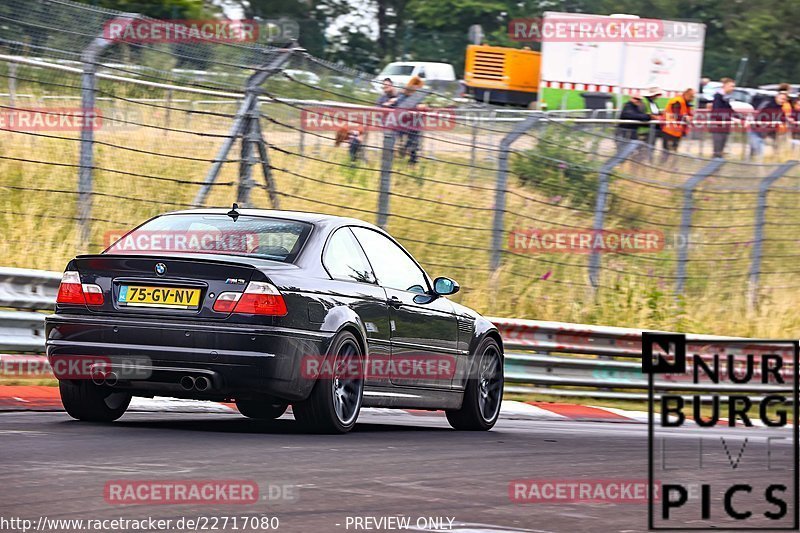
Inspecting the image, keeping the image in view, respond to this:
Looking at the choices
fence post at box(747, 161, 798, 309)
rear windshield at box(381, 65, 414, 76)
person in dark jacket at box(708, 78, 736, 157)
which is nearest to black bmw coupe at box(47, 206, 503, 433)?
fence post at box(747, 161, 798, 309)

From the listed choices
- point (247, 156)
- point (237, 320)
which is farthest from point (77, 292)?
point (247, 156)

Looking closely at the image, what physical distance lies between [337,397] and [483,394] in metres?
2.14

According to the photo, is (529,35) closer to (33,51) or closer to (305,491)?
(33,51)

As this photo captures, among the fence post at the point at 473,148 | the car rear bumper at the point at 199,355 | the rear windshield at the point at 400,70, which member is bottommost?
the car rear bumper at the point at 199,355

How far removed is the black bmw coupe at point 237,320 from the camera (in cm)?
831

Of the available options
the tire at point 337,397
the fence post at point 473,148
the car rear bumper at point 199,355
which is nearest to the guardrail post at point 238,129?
the fence post at point 473,148

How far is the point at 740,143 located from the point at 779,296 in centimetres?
859

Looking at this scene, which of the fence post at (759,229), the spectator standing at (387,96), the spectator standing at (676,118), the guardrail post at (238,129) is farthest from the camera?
the spectator standing at (676,118)

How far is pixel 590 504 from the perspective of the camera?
659cm

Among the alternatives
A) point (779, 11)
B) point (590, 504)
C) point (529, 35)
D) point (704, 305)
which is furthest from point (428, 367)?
point (779, 11)

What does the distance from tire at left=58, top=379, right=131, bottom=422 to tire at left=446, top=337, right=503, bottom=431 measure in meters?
2.49

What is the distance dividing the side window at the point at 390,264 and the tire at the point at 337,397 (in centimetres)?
76

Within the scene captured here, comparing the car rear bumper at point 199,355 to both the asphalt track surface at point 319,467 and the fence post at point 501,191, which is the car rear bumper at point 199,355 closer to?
the asphalt track surface at point 319,467

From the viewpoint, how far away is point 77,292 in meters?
8.60
